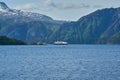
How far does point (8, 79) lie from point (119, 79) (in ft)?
68.9

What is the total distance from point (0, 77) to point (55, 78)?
10888mm

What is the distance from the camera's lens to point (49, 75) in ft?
262

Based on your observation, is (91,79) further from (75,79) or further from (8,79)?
(8,79)

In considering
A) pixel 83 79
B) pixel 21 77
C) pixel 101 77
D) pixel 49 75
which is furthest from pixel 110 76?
pixel 21 77

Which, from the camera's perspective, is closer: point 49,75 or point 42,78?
point 42,78

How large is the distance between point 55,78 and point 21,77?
714cm

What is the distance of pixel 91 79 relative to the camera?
73188 mm

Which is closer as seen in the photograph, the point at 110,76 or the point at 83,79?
the point at 83,79

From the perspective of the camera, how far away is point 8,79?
72.5 meters

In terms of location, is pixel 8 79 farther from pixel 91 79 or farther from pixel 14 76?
pixel 91 79

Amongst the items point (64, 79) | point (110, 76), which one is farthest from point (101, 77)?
point (64, 79)

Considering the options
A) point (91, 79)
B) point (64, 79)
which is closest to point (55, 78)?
point (64, 79)

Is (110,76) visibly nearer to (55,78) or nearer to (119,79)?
(119,79)

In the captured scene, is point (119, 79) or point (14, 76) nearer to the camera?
point (119, 79)
